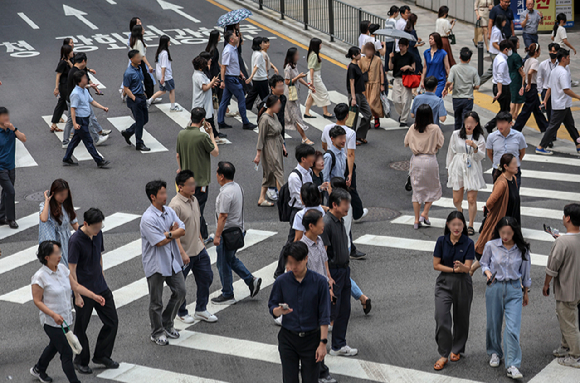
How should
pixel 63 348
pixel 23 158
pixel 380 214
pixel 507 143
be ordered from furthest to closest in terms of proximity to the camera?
pixel 23 158 → pixel 380 214 → pixel 507 143 → pixel 63 348

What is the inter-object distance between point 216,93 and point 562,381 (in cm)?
1196

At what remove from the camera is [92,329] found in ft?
30.9

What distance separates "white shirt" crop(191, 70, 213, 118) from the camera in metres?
15.6

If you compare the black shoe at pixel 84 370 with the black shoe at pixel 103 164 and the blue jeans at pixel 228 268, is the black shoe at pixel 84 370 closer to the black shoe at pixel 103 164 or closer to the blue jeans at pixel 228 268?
the blue jeans at pixel 228 268

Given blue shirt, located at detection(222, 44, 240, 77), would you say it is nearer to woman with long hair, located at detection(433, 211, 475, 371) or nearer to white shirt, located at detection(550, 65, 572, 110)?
white shirt, located at detection(550, 65, 572, 110)

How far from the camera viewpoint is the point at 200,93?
51.6 feet

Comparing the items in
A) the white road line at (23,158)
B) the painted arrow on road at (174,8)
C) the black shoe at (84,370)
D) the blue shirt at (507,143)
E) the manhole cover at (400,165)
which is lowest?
the manhole cover at (400,165)

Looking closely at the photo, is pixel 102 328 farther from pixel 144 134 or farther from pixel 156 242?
pixel 144 134

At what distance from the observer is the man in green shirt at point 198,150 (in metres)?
11.4

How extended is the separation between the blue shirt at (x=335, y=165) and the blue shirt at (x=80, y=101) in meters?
5.61

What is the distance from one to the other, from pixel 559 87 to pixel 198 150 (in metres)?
7.65

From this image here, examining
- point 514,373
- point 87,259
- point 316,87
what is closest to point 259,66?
point 316,87

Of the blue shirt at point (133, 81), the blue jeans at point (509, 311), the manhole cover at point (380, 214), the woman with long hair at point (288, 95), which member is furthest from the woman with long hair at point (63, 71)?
the blue jeans at point (509, 311)

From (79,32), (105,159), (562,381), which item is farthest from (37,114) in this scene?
(562,381)
